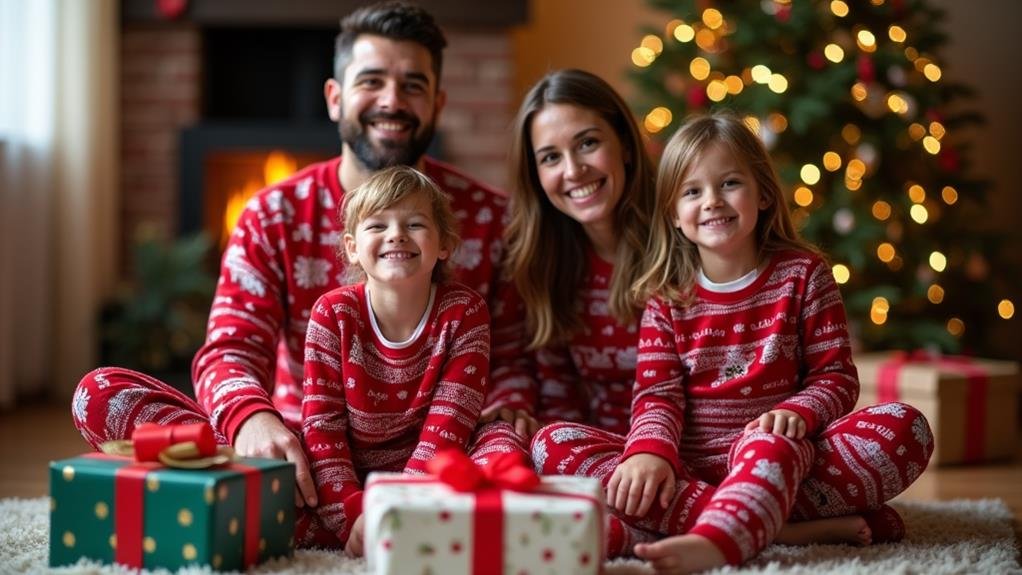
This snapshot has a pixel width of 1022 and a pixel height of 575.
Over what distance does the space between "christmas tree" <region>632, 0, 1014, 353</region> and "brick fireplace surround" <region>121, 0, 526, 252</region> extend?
2.32 ft

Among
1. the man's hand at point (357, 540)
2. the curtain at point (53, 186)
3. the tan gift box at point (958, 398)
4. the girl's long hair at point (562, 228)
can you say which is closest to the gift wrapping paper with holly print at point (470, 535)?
the man's hand at point (357, 540)

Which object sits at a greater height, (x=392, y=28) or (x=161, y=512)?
(x=392, y=28)

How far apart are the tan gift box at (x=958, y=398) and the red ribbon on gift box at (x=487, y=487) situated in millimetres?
1736

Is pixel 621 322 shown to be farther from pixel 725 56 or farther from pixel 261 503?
pixel 725 56

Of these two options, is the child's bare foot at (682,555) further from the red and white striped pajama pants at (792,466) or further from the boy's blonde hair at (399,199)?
the boy's blonde hair at (399,199)

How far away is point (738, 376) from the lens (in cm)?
185

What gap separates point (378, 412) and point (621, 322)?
1.68ft

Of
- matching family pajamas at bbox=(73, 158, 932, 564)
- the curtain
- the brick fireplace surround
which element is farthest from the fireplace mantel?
matching family pajamas at bbox=(73, 158, 932, 564)

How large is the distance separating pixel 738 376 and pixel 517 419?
391 millimetres

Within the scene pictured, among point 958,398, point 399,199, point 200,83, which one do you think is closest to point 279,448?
point 399,199

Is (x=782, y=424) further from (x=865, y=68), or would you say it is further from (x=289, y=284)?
(x=865, y=68)

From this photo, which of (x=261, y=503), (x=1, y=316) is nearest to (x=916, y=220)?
(x=261, y=503)

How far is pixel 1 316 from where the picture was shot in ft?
11.2

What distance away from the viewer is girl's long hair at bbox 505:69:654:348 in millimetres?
2070
